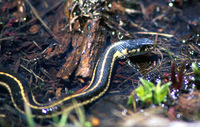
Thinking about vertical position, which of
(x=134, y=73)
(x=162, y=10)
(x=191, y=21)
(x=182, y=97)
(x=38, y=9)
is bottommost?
(x=182, y=97)

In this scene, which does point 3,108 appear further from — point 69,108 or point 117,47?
point 117,47

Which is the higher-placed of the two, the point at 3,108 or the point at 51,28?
the point at 51,28

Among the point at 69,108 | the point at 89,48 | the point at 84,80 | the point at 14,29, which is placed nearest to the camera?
the point at 69,108

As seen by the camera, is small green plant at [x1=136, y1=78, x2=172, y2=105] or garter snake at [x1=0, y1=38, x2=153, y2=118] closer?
small green plant at [x1=136, y1=78, x2=172, y2=105]

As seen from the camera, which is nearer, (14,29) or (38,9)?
(14,29)

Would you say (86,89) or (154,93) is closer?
(154,93)

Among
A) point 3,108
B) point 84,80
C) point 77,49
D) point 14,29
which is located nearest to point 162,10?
point 77,49

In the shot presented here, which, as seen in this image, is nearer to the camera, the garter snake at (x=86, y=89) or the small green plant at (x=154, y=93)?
the small green plant at (x=154, y=93)

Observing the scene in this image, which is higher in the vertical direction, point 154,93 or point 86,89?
point 86,89
